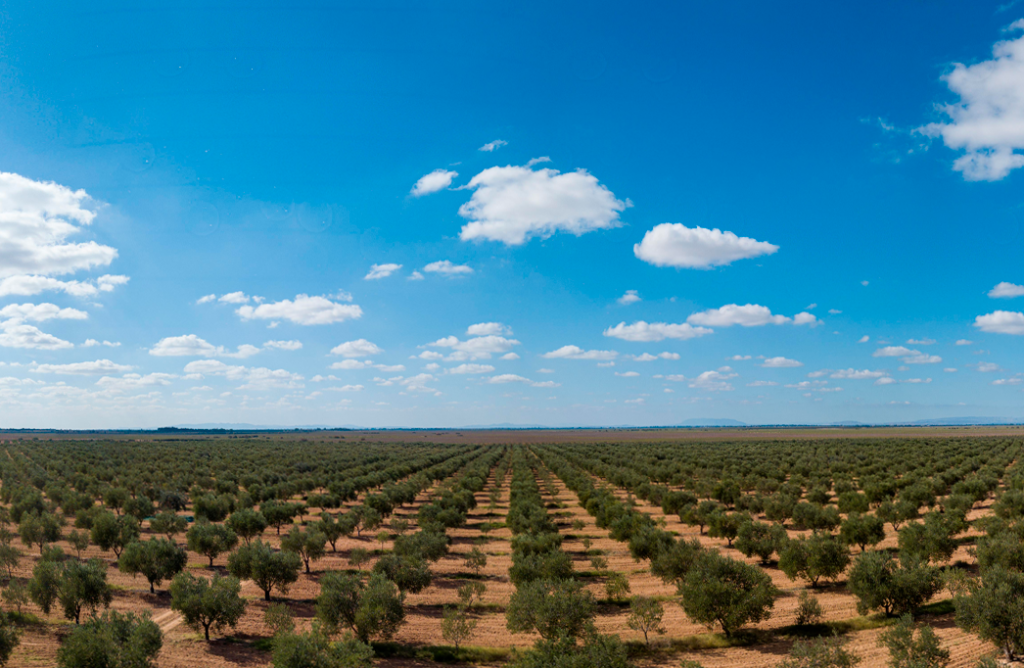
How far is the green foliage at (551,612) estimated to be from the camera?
26.6 m

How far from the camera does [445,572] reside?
139 ft

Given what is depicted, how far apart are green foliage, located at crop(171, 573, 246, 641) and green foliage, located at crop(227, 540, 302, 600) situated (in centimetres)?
509

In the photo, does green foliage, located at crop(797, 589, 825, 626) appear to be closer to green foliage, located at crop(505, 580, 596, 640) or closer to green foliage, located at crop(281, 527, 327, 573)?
green foliage, located at crop(505, 580, 596, 640)

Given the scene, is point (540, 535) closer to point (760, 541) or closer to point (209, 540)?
point (760, 541)

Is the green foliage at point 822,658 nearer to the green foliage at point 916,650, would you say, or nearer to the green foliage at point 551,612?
the green foliage at point 916,650

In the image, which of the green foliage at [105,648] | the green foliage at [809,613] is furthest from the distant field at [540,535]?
the green foliage at [105,648]

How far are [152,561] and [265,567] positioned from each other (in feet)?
25.9

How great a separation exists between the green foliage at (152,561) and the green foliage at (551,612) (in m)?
24.8

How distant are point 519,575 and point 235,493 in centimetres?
5528

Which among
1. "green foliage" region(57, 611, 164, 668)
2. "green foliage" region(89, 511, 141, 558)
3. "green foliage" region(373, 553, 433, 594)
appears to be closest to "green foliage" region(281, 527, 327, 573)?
"green foliage" region(373, 553, 433, 594)

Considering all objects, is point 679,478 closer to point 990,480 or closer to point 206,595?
point 990,480

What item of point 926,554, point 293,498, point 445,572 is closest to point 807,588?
point 926,554

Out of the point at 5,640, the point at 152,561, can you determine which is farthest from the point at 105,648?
the point at 152,561

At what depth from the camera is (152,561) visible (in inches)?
1432
